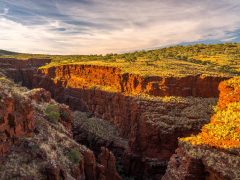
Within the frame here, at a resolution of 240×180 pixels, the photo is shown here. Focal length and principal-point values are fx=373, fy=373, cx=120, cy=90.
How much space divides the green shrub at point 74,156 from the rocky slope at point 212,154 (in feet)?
29.7

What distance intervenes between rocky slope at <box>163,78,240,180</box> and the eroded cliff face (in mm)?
11687

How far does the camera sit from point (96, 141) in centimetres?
6050

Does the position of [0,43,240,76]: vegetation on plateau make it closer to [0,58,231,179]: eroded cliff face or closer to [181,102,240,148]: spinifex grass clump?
[0,58,231,179]: eroded cliff face

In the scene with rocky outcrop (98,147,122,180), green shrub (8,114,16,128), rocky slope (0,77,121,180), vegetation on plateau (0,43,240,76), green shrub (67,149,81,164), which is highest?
vegetation on plateau (0,43,240,76)

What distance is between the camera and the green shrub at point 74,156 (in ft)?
107

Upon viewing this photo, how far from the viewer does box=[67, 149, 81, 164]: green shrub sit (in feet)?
107

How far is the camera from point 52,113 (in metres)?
38.8

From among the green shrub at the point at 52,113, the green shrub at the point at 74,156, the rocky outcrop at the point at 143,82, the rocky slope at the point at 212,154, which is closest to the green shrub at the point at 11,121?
the green shrub at the point at 74,156

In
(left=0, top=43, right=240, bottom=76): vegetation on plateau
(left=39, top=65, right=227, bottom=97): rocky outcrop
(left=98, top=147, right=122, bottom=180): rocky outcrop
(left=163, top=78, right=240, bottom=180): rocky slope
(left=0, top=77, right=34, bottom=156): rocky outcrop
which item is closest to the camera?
(left=0, top=77, right=34, bottom=156): rocky outcrop

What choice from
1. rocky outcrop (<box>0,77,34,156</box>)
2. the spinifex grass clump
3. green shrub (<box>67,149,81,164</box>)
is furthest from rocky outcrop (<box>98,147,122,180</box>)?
rocky outcrop (<box>0,77,34,156</box>)

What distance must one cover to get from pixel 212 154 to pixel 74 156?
471 inches

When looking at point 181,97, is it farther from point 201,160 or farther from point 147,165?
point 201,160

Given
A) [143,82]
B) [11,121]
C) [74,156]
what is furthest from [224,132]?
[143,82]

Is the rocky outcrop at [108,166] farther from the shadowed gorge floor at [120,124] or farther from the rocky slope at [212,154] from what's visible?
the rocky slope at [212,154]
